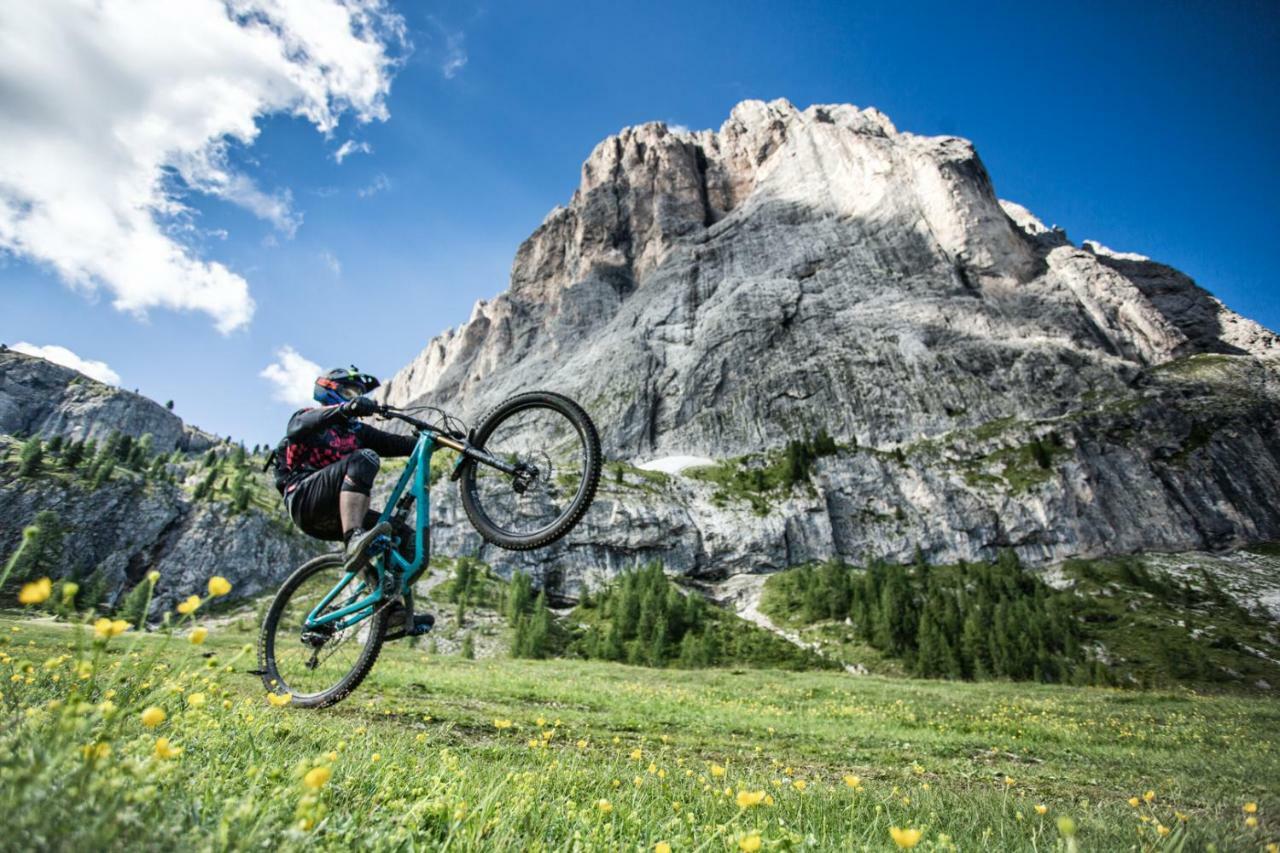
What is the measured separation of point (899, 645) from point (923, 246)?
483ft

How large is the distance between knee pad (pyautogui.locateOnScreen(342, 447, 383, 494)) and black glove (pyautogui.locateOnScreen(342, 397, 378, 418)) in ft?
1.94

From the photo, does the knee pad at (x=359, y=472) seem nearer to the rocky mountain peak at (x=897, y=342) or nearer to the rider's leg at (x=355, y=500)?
the rider's leg at (x=355, y=500)

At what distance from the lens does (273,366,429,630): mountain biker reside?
839cm

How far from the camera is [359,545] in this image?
7977mm

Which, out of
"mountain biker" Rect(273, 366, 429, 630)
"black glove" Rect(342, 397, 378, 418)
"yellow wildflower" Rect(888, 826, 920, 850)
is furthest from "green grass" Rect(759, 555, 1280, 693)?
"yellow wildflower" Rect(888, 826, 920, 850)

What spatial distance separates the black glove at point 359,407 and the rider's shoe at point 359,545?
1.63 meters

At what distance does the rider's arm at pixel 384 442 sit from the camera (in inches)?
367

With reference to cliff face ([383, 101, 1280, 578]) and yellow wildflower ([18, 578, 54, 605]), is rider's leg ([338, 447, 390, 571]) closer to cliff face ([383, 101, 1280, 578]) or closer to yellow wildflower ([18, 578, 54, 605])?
yellow wildflower ([18, 578, 54, 605])

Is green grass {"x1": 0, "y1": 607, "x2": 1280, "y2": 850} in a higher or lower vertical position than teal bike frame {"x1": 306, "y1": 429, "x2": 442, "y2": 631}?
lower

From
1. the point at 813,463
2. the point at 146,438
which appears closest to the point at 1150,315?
the point at 813,463

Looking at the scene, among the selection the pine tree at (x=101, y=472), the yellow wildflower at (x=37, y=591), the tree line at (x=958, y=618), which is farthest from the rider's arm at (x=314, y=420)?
the pine tree at (x=101, y=472)

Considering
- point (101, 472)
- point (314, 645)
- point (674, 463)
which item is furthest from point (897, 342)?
point (101, 472)

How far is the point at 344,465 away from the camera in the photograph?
28.3 ft

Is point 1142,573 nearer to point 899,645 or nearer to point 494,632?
point 899,645
